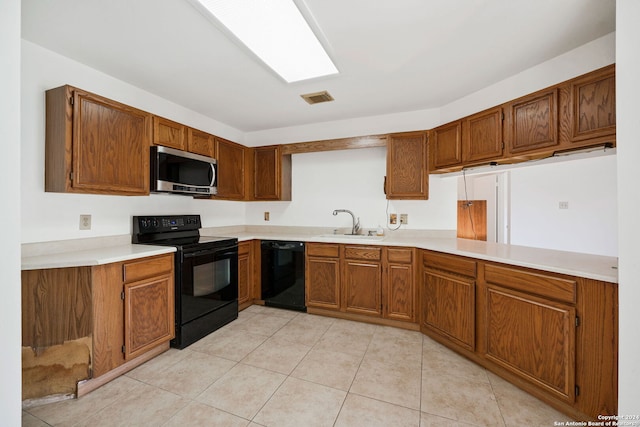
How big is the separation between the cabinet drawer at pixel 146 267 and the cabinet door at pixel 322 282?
144 centimetres

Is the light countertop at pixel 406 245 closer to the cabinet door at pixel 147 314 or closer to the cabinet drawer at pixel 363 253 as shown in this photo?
the cabinet drawer at pixel 363 253

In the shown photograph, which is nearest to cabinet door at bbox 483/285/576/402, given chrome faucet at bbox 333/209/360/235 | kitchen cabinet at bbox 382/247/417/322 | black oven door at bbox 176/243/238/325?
kitchen cabinet at bbox 382/247/417/322

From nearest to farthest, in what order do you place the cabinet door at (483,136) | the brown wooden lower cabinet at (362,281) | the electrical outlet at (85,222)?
the electrical outlet at (85,222)
the cabinet door at (483,136)
the brown wooden lower cabinet at (362,281)

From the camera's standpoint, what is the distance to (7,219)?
3.34ft

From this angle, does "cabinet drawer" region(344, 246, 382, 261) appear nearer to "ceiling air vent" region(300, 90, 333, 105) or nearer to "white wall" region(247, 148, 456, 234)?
"white wall" region(247, 148, 456, 234)

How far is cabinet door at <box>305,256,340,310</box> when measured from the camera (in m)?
2.99

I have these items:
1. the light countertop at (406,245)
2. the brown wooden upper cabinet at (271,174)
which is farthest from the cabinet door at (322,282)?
the brown wooden upper cabinet at (271,174)

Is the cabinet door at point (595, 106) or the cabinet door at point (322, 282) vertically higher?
the cabinet door at point (595, 106)

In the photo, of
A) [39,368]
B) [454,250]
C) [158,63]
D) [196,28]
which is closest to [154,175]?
[158,63]

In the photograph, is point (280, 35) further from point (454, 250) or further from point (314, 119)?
point (454, 250)

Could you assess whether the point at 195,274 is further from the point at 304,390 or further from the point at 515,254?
the point at 515,254

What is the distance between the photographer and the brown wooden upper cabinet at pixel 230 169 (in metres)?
3.15

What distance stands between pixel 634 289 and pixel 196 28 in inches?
104

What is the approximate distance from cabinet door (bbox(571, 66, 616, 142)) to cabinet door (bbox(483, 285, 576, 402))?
3.62ft
